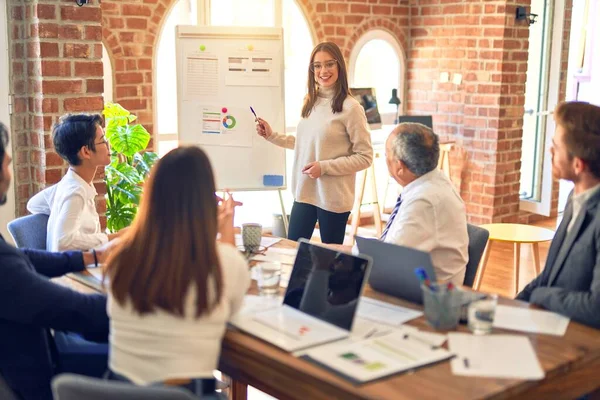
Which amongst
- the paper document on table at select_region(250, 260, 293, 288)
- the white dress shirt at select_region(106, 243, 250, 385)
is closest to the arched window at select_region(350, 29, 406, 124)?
the paper document on table at select_region(250, 260, 293, 288)

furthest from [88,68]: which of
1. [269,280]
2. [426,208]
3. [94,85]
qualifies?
[426,208]

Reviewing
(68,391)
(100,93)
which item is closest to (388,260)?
(68,391)

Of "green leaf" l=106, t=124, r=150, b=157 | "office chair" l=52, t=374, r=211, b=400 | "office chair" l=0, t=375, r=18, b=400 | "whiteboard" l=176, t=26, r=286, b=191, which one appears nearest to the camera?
"office chair" l=52, t=374, r=211, b=400

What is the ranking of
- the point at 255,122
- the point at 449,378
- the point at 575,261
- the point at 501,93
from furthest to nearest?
the point at 501,93, the point at 255,122, the point at 575,261, the point at 449,378

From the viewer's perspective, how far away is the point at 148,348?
69.6 inches

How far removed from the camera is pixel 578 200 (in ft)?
7.45

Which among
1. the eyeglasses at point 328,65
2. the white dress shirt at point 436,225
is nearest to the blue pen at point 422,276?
the white dress shirt at point 436,225

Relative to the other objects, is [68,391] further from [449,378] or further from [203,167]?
[449,378]

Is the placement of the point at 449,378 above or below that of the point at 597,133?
below

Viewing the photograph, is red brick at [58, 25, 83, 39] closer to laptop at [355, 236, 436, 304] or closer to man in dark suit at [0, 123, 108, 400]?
man in dark suit at [0, 123, 108, 400]

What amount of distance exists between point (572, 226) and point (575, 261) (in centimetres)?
12

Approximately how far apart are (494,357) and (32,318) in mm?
1165

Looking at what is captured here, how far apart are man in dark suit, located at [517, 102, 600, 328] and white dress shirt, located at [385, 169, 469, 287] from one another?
291mm

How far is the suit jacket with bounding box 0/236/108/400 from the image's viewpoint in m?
1.95
